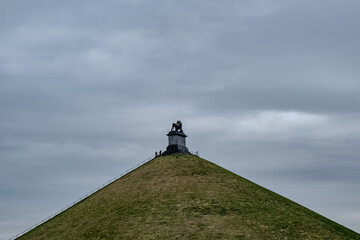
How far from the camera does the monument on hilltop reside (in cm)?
8488

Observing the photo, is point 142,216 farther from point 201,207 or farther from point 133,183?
point 133,183

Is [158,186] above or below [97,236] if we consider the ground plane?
above

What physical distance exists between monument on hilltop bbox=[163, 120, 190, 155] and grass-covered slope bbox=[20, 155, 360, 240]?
355 centimetres

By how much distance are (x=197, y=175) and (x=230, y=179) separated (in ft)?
18.2

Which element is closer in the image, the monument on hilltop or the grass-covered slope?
the grass-covered slope

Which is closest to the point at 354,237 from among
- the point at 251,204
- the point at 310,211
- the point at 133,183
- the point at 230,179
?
the point at 310,211

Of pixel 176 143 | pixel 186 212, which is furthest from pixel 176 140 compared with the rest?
pixel 186 212

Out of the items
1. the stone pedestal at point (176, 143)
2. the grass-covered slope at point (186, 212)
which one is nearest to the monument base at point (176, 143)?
the stone pedestal at point (176, 143)

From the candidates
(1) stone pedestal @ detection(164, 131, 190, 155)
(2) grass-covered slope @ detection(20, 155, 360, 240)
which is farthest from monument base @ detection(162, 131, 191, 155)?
(2) grass-covered slope @ detection(20, 155, 360, 240)

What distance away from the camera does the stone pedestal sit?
84.8m

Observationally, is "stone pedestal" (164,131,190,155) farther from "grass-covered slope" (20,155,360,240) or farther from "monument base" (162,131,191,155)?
"grass-covered slope" (20,155,360,240)

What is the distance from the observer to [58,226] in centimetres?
7081

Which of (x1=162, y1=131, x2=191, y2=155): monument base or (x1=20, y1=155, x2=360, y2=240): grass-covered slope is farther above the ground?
(x1=162, y1=131, x2=191, y2=155): monument base

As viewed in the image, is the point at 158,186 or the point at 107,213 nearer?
the point at 107,213
